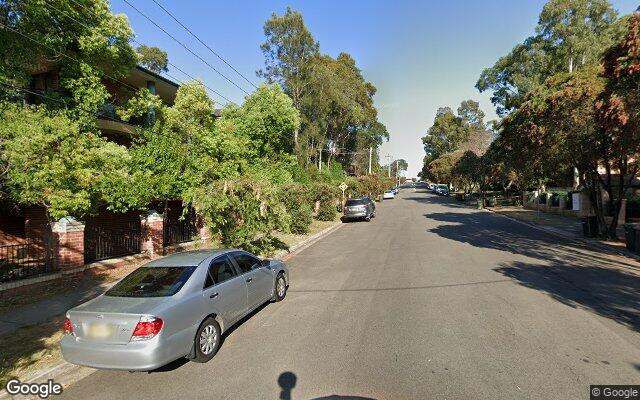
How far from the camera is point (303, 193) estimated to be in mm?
22672

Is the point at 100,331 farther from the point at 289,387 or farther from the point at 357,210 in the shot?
the point at 357,210

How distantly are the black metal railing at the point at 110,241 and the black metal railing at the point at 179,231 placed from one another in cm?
108

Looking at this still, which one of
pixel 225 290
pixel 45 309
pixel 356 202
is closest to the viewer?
pixel 225 290

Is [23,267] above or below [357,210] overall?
below

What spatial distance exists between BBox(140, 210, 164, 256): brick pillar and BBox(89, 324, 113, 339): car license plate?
9.68 metres

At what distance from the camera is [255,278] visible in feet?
25.0

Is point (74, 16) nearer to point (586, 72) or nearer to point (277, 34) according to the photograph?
point (586, 72)

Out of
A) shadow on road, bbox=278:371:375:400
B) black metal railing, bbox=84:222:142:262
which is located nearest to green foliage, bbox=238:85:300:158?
black metal railing, bbox=84:222:142:262

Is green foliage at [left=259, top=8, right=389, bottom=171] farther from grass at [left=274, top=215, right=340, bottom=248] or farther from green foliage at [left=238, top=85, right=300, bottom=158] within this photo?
grass at [left=274, top=215, right=340, bottom=248]

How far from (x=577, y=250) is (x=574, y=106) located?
17.6 ft

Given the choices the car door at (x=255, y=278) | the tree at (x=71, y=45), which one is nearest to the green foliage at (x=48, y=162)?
the tree at (x=71, y=45)

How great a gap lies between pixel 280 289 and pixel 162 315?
3.85 m

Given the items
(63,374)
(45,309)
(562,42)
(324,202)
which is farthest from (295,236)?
(562,42)

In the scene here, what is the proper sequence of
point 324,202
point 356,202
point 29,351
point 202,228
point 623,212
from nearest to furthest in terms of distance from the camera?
1. point 29,351
2. point 202,228
3. point 623,212
4. point 324,202
5. point 356,202
